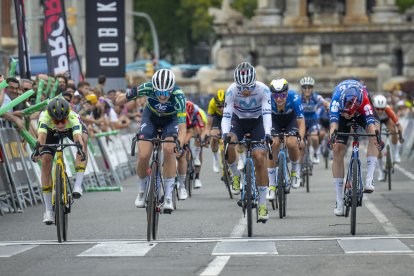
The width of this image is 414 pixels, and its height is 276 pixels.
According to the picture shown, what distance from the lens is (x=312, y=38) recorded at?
84.9 m

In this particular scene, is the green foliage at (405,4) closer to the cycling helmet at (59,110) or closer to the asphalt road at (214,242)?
the asphalt road at (214,242)

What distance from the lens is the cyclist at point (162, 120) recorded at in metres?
18.9

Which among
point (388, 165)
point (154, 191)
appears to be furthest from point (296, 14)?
point (154, 191)

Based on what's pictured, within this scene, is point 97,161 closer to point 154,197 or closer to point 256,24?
point 154,197

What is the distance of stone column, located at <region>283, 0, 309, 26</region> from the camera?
84688 mm

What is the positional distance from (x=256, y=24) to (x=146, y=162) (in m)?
66.3

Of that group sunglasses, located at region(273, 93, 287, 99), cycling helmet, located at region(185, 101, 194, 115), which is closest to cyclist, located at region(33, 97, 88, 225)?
sunglasses, located at region(273, 93, 287, 99)

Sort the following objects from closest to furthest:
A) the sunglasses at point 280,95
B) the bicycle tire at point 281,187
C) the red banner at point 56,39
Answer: the bicycle tire at point 281,187 → the sunglasses at point 280,95 → the red banner at point 56,39

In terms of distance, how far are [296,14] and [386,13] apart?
4.62 meters

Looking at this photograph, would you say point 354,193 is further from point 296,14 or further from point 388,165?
point 296,14

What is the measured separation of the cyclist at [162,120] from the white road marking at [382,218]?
8.30 ft

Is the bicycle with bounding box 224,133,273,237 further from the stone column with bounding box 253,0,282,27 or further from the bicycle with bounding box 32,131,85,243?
the stone column with bounding box 253,0,282,27

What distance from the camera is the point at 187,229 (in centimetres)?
2012

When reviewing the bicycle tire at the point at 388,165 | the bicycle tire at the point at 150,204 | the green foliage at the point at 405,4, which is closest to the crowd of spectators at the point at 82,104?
the bicycle tire at the point at 150,204
